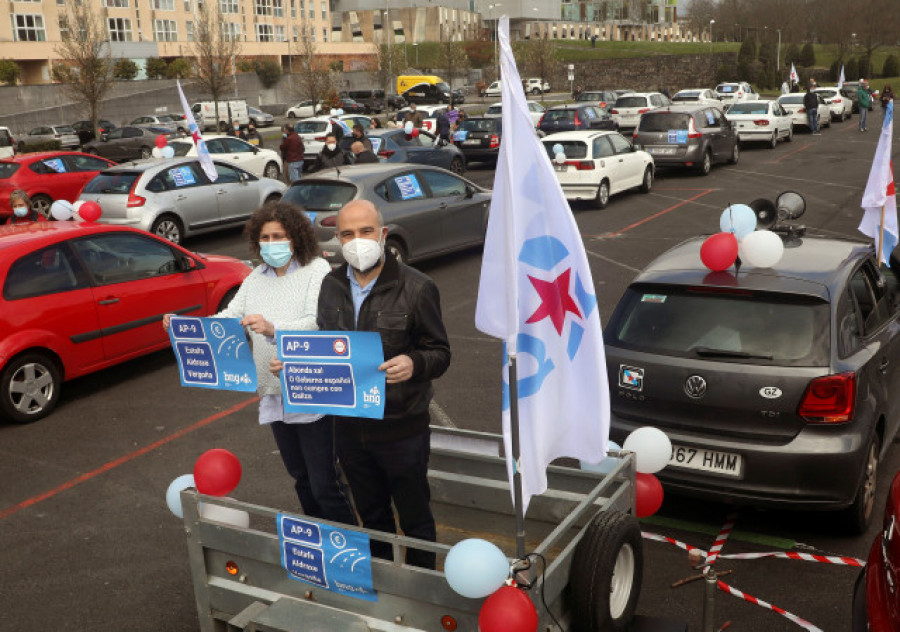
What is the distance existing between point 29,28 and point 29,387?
67311mm

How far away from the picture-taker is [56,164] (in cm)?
1980

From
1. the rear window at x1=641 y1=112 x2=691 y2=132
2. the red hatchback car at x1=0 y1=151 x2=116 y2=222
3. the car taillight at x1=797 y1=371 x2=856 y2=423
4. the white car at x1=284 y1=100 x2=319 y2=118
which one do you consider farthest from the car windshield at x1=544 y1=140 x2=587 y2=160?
the white car at x1=284 y1=100 x2=319 y2=118

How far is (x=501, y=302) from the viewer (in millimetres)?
3340

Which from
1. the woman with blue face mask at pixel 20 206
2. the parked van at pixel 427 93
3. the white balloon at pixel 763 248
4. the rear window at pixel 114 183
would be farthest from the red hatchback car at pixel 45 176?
the parked van at pixel 427 93

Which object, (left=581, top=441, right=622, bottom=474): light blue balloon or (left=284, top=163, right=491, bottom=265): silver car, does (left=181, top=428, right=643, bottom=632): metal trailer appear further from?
(left=284, top=163, right=491, bottom=265): silver car

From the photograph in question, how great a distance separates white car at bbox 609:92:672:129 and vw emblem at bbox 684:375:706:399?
33.5 meters

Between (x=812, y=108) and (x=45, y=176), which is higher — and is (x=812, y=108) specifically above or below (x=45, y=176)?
above

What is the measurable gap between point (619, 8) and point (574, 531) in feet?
597

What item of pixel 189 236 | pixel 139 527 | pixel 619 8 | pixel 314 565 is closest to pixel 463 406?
pixel 139 527

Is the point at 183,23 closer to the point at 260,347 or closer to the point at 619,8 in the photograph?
the point at 260,347

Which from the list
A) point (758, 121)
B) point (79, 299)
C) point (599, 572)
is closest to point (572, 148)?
point (79, 299)

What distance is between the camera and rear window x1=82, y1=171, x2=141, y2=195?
15125 millimetres

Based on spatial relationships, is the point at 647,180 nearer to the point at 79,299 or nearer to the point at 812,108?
the point at 79,299

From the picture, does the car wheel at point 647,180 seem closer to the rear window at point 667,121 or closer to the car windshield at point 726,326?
the rear window at point 667,121
